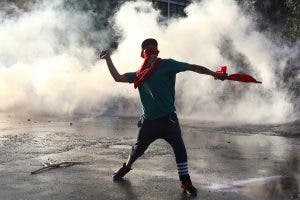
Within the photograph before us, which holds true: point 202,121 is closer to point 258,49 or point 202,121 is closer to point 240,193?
point 258,49

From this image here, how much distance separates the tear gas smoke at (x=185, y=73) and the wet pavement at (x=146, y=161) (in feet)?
8.70

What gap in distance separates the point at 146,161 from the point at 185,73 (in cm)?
798

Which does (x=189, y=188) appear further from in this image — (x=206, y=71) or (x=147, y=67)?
(x=147, y=67)

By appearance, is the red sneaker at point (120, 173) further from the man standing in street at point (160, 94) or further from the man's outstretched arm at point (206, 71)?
the man's outstretched arm at point (206, 71)

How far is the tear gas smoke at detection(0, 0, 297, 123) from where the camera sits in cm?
1527

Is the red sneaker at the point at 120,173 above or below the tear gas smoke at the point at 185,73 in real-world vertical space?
below

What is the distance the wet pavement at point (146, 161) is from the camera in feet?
20.9

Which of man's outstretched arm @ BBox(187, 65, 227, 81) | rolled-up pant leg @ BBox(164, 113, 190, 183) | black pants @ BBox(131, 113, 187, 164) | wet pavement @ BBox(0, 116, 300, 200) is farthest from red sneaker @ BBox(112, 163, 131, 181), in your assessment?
man's outstretched arm @ BBox(187, 65, 227, 81)

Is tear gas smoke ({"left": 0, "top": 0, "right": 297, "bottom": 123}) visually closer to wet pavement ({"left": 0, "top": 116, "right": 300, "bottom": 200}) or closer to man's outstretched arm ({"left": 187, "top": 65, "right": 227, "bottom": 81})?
wet pavement ({"left": 0, "top": 116, "right": 300, "bottom": 200})

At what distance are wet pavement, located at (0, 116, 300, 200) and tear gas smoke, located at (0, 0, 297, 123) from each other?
2.65 m

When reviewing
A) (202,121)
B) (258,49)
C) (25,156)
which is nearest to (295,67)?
(258,49)

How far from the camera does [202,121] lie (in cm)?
1351

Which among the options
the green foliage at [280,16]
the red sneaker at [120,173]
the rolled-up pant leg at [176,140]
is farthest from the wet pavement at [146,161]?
the green foliage at [280,16]

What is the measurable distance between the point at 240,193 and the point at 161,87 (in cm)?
145
